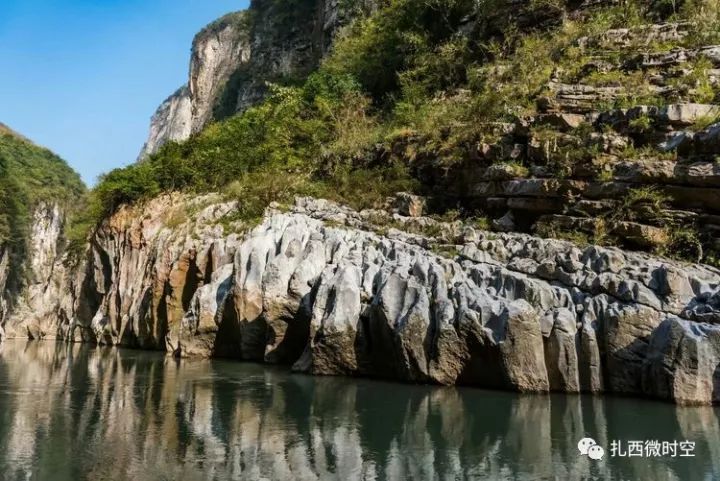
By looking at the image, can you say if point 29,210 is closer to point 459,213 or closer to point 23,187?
point 23,187

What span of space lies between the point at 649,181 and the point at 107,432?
13.4 m

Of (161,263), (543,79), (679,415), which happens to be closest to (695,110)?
(543,79)

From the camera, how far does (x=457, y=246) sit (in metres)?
16.1

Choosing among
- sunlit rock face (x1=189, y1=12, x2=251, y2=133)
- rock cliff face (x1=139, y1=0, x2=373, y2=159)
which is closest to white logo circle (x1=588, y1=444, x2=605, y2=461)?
rock cliff face (x1=139, y1=0, x2=373, y2=159)

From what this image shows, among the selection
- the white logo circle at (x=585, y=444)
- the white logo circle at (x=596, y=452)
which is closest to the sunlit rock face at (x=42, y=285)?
the white logo circle at (x=585, y=444)

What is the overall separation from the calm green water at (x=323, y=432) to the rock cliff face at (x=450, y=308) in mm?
617

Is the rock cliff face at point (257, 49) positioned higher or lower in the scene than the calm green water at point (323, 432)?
higher

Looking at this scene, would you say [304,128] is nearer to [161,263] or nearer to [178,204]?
[178,204]

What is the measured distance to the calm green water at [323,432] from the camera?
7352 millimetres

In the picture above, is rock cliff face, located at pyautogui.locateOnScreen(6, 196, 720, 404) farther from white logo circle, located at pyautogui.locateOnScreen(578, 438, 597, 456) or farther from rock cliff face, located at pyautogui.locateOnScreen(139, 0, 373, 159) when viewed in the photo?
rock cliff face, located at pyautogui.locateOnScreen(139, 0, 373, 159)

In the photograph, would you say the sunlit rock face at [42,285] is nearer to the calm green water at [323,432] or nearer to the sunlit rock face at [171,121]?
the sunlit rock face at [171,121]

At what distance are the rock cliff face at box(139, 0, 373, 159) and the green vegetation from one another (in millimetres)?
12669

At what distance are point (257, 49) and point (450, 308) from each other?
132 ft

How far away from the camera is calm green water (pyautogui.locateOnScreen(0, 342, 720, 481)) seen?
24.1 feet
